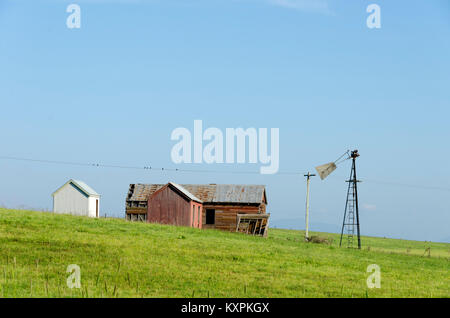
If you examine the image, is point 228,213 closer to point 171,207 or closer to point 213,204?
point 213,204

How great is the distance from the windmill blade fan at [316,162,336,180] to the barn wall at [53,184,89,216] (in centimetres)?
2260

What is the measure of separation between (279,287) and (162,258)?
6.70 meters

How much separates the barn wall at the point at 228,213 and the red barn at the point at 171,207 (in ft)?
13.4

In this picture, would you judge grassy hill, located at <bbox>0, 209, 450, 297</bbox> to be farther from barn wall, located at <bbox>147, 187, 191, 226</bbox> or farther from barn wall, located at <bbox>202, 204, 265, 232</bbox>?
barn wall, located at <bbox>202, 204, 265, 232</bbox>

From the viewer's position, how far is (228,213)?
178 ft

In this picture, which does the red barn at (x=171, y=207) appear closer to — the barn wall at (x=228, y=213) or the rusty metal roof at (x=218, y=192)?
the rusty metal roof at (x=218, y=192)

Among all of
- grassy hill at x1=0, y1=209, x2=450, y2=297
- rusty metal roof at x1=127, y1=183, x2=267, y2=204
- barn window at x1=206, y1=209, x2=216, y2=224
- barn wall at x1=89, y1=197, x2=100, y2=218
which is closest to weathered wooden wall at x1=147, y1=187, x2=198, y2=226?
rusty metal roof at x1=127, y1=183, x2=267, y2=204

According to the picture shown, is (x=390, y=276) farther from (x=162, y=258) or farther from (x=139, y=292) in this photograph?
(x=139, y=292)

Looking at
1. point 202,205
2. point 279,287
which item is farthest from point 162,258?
point 202,205

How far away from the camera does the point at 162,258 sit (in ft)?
73.1

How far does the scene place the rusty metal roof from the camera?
178ft

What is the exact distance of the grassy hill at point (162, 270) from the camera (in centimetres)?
1555

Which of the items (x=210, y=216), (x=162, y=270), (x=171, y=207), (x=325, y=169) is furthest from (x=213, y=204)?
(x=162, y=270)

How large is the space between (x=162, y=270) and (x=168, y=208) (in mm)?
30917
